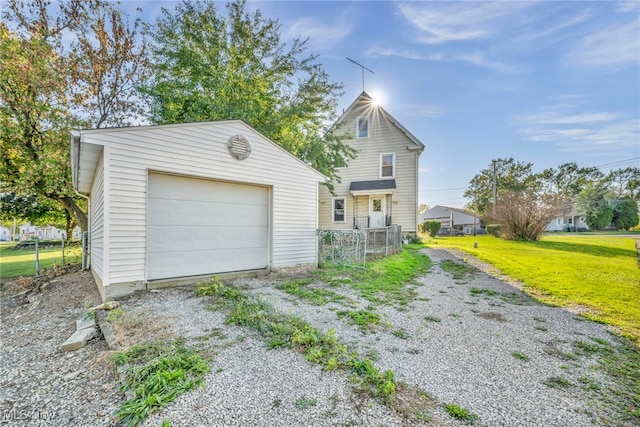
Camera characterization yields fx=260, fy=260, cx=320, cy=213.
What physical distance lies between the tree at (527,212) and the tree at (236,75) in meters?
12.5

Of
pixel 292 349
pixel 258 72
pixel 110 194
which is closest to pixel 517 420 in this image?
pixel 292 349

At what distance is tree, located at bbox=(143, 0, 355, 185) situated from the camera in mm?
10453

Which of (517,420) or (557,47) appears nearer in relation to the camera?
(517,420)

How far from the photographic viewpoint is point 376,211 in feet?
50.2

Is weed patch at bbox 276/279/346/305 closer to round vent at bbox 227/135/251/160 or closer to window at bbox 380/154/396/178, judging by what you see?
round vent at bbox 227/135/251/160

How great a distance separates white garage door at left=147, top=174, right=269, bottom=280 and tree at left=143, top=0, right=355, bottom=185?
499cm

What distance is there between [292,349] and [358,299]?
2384 mm

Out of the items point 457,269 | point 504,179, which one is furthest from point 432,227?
point 504,179

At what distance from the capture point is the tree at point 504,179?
137ft

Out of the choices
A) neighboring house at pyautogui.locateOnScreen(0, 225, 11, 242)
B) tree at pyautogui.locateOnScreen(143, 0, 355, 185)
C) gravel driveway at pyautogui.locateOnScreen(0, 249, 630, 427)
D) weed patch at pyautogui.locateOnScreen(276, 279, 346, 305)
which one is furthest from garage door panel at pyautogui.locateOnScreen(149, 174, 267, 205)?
neighboring house at pyautogui.locateOnScreen(0, 225, 11, 242)

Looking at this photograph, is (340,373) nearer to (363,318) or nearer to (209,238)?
(363,318)

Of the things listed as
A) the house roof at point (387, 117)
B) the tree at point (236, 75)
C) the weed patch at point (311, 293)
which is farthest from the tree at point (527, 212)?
the weed patch at point (311, 293)

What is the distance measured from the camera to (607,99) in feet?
36.1

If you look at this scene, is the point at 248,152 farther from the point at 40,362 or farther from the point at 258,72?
the point at 258,72
